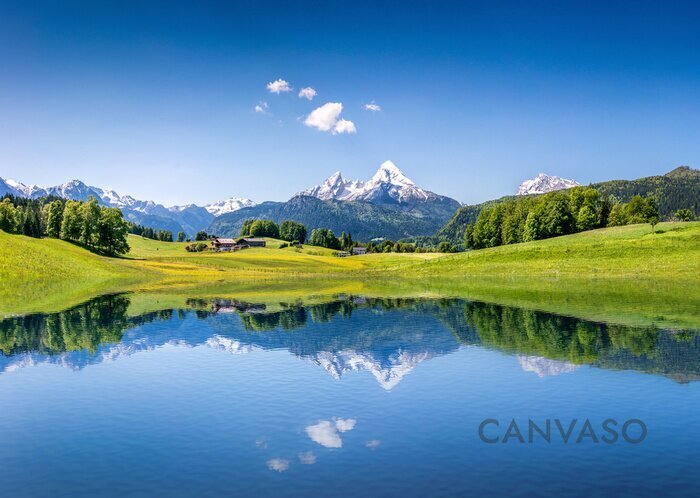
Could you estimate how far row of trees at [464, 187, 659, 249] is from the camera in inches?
6309

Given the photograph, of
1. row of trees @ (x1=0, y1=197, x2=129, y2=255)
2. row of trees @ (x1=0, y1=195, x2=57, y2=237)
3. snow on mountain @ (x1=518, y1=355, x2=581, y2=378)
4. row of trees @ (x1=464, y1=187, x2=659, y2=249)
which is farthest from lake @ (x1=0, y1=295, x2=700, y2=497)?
row of trees @ (x1=0, y1=195, x2=57, y2=237)

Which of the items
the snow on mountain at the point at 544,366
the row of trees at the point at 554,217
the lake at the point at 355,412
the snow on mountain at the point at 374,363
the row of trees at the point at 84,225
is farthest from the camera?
the row of trees at the point at 554,217

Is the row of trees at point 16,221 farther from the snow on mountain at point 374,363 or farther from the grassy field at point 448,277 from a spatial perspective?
the snow on mountain at point 374,363

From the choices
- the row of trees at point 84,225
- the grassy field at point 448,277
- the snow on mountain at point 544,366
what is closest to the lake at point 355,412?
the snow on mountain at point 544,366

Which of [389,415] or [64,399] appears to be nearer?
[389,415]

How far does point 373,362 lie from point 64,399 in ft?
56.6

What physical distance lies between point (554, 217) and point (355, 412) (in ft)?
492

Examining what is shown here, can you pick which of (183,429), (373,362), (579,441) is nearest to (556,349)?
(373,362)

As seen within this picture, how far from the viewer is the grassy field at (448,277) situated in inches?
2484

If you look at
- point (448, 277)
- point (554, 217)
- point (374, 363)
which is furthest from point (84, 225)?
point (374, 363)

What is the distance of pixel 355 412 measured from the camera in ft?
76.3

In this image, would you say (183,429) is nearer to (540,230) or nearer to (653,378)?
(653,378)

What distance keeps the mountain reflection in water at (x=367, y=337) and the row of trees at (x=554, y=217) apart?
10829 cm

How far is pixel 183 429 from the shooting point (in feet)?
70.7
